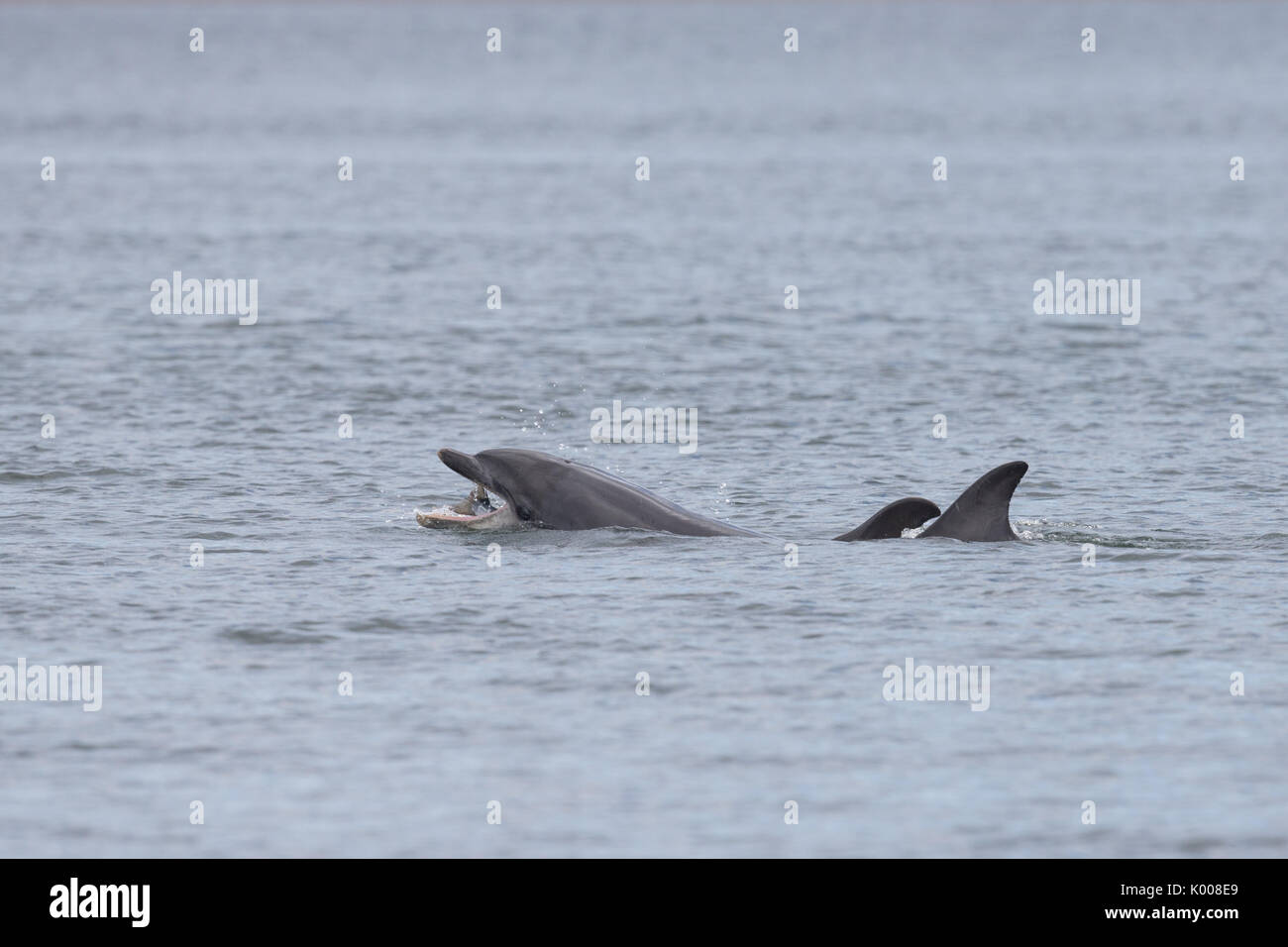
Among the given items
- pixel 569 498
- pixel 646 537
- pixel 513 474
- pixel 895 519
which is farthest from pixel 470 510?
pixel 895 519

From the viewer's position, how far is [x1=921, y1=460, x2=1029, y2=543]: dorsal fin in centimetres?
2181

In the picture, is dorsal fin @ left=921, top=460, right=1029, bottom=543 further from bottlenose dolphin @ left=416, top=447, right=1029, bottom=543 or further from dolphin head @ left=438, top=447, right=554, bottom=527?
dolphin head @ left=438, top=447, right=554, bottom=527

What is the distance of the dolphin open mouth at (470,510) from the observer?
22781 millimetres

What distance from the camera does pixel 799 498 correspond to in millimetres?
25359

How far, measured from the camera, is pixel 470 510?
23484mm

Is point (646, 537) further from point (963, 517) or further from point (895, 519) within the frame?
point (963, 517)

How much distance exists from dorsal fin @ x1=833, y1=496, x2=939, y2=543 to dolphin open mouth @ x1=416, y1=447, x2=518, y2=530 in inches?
143

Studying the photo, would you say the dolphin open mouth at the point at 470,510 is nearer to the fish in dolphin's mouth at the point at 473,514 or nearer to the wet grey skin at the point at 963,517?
the fish in dolphin's mouth at the point at 473,514

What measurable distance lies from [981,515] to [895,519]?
91 cm

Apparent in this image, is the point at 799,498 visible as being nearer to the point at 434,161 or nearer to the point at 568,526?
the point at 568,526

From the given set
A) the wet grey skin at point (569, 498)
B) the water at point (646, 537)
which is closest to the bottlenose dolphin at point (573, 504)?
the wet grey skin at point (569, 498)

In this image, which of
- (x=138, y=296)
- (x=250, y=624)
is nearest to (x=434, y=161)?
(x=138, y=296)

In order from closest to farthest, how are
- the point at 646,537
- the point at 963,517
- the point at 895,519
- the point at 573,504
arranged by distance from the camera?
the point at 895,519
the point at 963,517
the point at 646,537
the point at 573,504

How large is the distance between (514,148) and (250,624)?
223 feet
